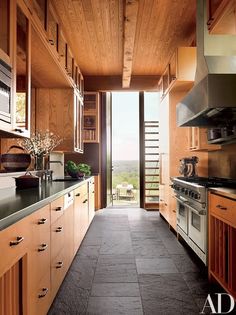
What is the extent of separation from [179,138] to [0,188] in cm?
316

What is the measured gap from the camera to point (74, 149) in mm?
4383

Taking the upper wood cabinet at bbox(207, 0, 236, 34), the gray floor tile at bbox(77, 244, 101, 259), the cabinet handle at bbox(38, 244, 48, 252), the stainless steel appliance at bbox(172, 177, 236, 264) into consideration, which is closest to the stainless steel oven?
the stainless steel appliance at bbox(172, 177, 236, 264)

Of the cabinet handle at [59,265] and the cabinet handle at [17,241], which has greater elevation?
the cabinet handle at [17,241]

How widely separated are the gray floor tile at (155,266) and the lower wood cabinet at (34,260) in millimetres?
782

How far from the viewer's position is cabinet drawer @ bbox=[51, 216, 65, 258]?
196 centimetres

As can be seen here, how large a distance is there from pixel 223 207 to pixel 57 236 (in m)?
1.19

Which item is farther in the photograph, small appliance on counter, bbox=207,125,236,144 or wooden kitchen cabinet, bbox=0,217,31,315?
small appliance on counter, bbox=207,125,236,144

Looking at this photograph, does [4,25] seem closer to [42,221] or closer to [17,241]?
[42,221]

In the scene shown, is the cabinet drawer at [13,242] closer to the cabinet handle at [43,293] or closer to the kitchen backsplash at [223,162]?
the cabinet handle at [43,293]

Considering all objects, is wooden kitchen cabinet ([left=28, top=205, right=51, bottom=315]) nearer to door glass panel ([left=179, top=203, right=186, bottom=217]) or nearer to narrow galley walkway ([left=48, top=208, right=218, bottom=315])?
narrow galley walkway ([left=48, top=208, right=218, bottom=315])

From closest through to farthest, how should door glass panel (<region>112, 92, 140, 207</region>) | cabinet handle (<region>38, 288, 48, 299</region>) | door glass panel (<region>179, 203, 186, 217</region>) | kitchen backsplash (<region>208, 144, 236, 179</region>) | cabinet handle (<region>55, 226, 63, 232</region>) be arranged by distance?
1. cabinet handle (<region>38, 288, 48, 299</region>)
2. cabinet handle (<region>55, 226, 63, 232</region>)
3. kitchen backsplash (<region>208, 144, 236, 179</region>)
4. door glass panel (<region>179, 203, 186, 217</region>)
5. door glass panel (<region>112, 92, 140, 207</region>)

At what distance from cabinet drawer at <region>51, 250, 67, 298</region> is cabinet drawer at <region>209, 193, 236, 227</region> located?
3.95 ft

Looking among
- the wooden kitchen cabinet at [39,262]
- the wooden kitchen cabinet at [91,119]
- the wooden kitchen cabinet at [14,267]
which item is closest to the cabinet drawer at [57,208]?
the wooden kitchen cabinet at [39,262]

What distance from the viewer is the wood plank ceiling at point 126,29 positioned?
338cm
